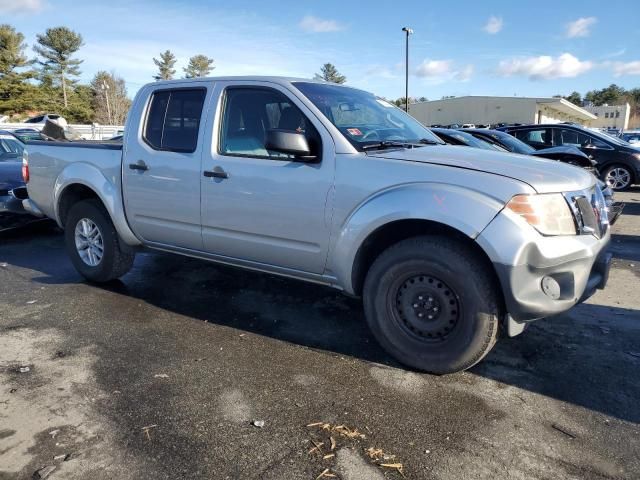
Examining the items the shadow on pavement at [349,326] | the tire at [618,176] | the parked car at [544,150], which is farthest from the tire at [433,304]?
the tire at [618,176]

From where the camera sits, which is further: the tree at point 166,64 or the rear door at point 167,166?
the tree at point 166,64

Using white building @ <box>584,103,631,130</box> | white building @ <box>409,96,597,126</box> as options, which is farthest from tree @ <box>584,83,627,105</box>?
white building @ <box>409,96,597,126</box>

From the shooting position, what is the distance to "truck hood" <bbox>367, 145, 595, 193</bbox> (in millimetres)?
2980

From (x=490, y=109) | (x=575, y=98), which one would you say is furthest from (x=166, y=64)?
(x=575, y=98)

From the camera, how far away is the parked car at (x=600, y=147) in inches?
475

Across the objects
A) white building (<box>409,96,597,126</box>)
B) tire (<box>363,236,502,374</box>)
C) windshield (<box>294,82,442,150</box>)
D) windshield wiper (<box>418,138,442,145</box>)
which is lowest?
tire (<box>363,236,502,374</box>)

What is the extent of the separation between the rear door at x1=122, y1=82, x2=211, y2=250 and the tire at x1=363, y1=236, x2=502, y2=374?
→ 1.72m

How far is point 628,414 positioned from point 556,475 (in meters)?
0.81

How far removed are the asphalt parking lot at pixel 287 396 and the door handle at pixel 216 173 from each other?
4.00 ft

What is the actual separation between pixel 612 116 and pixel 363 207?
326ft

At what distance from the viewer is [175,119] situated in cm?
434

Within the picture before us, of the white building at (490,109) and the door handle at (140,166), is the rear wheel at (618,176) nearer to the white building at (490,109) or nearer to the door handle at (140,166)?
the door handle at (140,166)

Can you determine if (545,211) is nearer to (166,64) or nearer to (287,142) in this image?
(287,142)

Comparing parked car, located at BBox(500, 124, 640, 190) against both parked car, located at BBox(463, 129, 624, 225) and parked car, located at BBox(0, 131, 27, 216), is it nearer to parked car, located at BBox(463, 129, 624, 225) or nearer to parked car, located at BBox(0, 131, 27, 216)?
parked car, located at BBox(463, 129, 624, 225)
